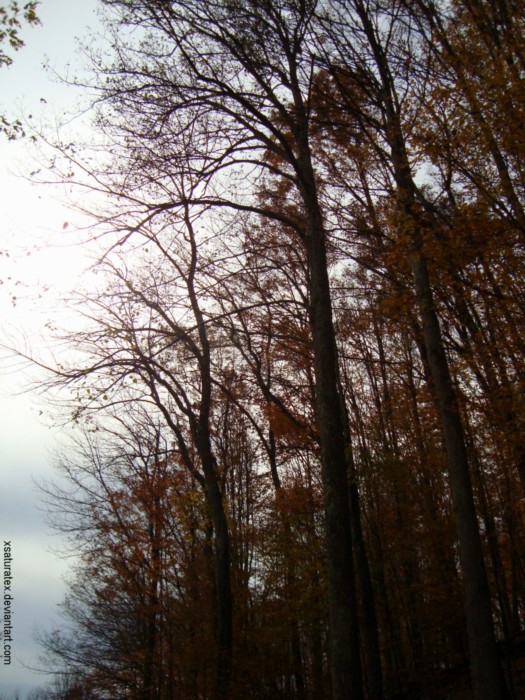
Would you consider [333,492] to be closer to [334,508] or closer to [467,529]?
[334,508]

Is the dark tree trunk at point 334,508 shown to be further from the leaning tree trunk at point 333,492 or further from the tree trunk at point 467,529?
the tree trunk at point 467,529

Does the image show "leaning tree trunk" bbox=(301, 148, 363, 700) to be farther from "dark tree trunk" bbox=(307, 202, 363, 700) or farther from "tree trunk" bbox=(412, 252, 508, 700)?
"tree trunk" bbox=(412, 252, 508, 700)

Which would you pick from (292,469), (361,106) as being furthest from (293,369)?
(361,106)

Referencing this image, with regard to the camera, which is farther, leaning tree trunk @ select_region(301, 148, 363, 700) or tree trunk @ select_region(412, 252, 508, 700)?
tree trunk @ select_region(412, 252, 508, 700)

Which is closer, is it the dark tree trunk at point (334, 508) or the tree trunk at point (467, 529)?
the dark tree trunk at point (334, 508)

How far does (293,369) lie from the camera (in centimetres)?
1543

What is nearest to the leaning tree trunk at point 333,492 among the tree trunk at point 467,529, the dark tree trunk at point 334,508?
the dark tree trunk at point 334,508

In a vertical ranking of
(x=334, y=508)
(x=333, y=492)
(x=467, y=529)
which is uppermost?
(x=333, y=492)

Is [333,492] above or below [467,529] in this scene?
above

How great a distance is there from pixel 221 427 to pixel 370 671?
440 inches

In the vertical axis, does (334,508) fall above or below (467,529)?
above

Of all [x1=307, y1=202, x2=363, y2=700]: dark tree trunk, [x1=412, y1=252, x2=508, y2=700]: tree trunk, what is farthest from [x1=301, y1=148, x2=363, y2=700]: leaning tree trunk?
[x1=412, y1=252, x2=508, y2=700]: tree trunk

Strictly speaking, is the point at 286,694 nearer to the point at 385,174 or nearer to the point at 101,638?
the point at 101,638

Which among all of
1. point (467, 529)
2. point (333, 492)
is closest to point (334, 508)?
point (333, 492)
